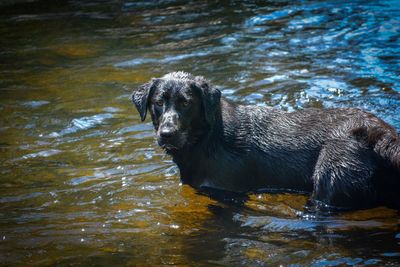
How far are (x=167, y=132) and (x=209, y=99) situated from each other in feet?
2.11

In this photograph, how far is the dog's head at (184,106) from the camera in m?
6.96

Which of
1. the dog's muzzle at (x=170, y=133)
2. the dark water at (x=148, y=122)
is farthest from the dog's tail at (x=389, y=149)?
the dog's muzzle at (x=170, y=133)

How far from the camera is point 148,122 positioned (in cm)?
920

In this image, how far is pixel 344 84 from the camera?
9.79m

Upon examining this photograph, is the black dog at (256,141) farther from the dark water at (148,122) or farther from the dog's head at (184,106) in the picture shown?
the dark water at (148,122)

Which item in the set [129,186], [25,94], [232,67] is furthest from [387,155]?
[25,94]

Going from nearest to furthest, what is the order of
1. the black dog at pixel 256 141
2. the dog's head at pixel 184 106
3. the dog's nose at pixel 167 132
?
the black dog at pixel 256 141 → the dog's nose at pixel 167 132 → the dog's head at pixel 184 106

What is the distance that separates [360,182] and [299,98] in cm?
320

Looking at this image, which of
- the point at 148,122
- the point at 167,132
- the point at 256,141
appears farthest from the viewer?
the point at 148,122

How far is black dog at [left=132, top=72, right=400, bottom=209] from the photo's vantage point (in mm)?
6500

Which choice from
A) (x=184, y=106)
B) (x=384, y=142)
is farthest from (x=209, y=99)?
(x=384, y=142)

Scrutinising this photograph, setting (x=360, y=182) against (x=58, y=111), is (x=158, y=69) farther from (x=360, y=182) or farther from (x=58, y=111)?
(x=360, y=182)

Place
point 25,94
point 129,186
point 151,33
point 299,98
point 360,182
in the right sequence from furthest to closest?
point 151,33, point 25,94, point 299,98, point 129,186, point 360,182

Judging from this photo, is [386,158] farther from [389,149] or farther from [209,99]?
[209,99]
